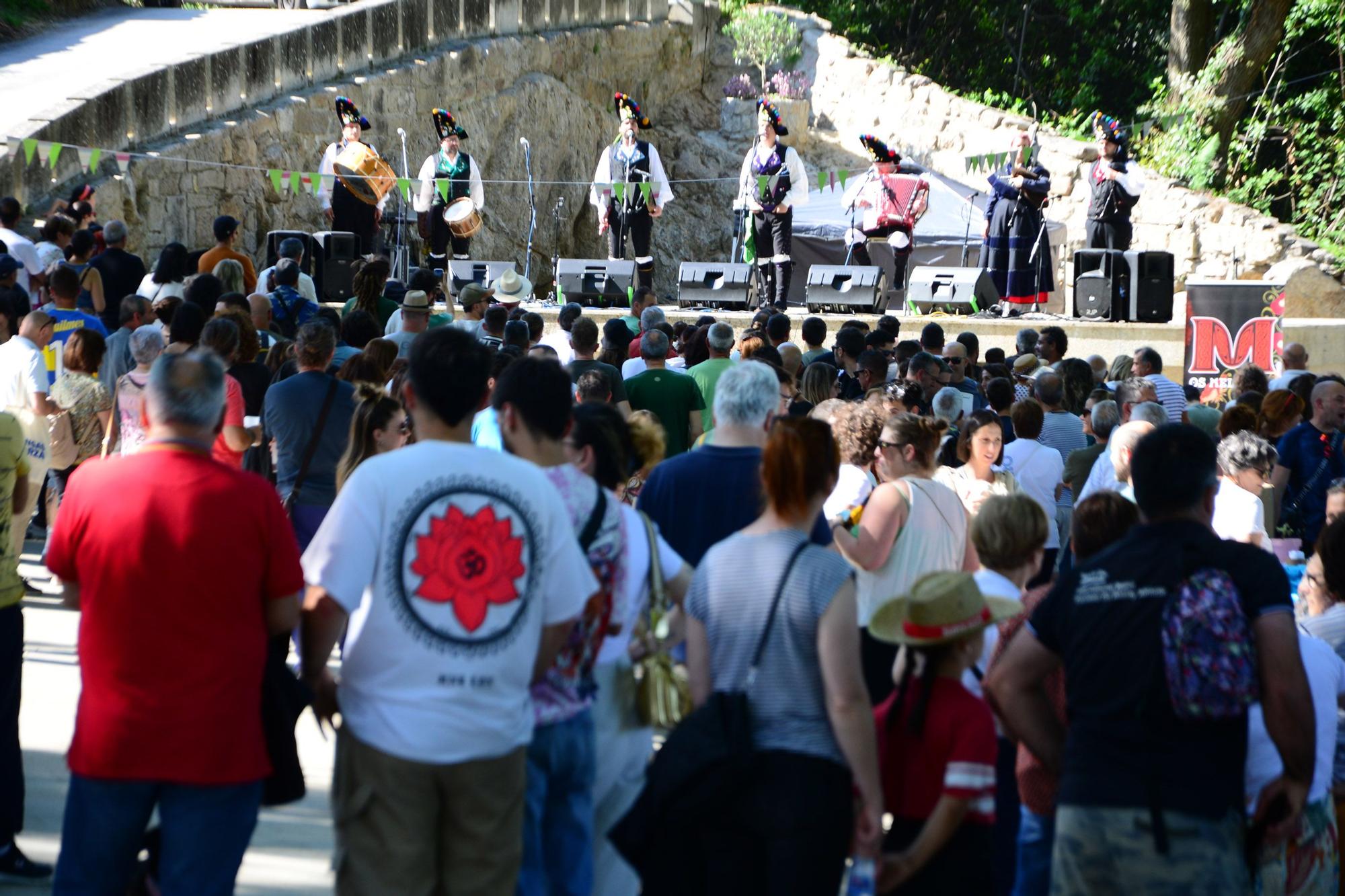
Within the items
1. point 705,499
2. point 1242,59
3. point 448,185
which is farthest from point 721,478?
point 1242,59

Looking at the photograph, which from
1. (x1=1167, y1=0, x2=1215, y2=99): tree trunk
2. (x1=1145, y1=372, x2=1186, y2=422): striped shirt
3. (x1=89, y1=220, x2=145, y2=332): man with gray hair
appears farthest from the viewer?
(x1=1167, y1=0, x2=1215, y2=99): tree trunk

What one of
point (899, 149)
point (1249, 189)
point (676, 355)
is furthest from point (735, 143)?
point (676, 355)

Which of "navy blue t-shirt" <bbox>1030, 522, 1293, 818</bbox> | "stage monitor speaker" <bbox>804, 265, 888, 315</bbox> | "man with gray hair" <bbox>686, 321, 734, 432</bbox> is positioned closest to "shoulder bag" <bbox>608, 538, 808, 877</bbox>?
"navy blue t-shirt" <bbox>1030, 522, 1293, 818</bbox>

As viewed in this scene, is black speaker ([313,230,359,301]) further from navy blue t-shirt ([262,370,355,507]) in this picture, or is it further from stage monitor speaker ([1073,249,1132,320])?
navy blue t-shirt ([262,370,355,507])

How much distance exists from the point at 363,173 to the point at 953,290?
5.80 meters

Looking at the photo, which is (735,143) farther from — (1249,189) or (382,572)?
(382,572)

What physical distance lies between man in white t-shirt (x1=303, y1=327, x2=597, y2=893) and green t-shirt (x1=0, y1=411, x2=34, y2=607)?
147 centimetres

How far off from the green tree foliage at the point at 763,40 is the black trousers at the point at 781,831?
21557 millimetres

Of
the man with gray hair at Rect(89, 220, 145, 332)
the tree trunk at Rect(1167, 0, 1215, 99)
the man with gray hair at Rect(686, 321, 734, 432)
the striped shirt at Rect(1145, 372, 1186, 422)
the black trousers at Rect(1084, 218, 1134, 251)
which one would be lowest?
the striped shirt at Rect(1145, 372, 1186, 422)

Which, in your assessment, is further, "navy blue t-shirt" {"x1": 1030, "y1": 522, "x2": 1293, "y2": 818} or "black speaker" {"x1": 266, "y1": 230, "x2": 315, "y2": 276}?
"black speaker" {"x1": 266, "y1": 230, "x2": 315, "y2": 276}

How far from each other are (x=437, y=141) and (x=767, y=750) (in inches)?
667

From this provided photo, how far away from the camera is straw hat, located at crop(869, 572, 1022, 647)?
10.5 ft

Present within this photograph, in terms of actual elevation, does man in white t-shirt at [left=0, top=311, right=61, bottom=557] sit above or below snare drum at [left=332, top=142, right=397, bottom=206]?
below

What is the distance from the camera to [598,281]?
51.1ft
